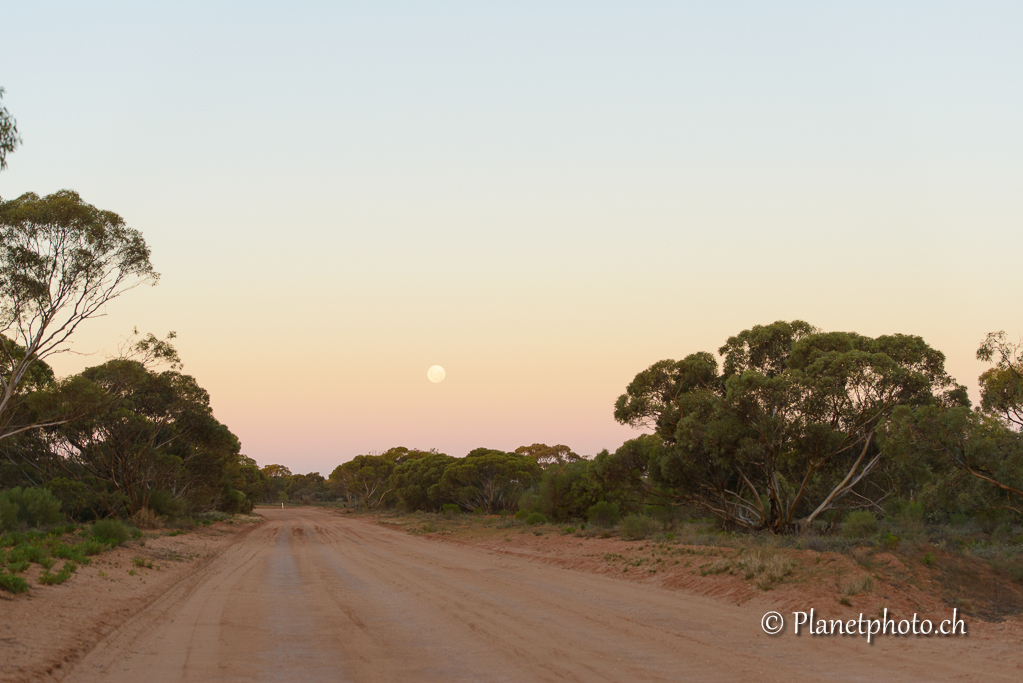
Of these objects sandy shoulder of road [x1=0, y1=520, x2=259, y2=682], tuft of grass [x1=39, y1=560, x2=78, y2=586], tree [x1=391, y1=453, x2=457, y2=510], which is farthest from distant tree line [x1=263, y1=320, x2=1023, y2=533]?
tree [x1=391, y1=453, x2=457, y2=510]

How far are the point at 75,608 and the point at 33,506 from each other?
21.9 metres

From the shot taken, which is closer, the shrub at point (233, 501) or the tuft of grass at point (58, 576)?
the tuft of grass at point (58, 576)

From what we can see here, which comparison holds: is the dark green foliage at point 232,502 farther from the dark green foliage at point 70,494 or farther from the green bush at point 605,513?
the green bush at point 605,513

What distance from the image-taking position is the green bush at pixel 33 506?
96.2 ft

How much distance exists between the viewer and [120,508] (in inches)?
1497

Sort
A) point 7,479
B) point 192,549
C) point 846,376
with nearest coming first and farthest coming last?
point 846,376 < point 192,549 < point 7,479

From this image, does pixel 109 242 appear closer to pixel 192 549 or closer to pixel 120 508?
pixel 192 549

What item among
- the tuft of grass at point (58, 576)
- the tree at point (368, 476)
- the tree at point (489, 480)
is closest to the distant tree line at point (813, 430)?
the tuft of grass at point (58, 576)

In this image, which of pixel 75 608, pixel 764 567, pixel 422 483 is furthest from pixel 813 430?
pixel 422 483

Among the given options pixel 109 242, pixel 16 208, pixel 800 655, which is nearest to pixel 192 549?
pixel 109 242

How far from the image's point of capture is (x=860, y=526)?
2512 cm

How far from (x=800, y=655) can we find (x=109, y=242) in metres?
24.1

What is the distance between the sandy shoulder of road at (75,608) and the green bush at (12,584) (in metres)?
0.13

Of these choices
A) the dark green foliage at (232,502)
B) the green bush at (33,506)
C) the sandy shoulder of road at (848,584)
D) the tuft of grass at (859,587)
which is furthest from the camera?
the dark green foliage at (232,502)
